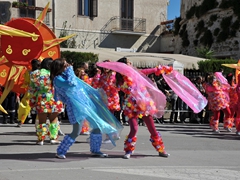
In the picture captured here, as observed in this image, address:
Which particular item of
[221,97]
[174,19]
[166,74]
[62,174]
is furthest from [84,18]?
[62,174]

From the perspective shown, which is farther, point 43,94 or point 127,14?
point 127,14

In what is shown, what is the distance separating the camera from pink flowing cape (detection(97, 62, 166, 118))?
25.5 ft

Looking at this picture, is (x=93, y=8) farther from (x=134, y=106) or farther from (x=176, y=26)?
(x=134, y=106)

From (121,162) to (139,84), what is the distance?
1333mm

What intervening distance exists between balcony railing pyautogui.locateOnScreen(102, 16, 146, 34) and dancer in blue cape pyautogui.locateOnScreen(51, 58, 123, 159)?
24816mm

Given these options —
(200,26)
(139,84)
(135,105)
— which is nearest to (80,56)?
(139,84)

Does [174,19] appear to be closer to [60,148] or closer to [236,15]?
[236,15]

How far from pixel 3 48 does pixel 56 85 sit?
336cm

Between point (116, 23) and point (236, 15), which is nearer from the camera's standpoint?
point (236, 15)

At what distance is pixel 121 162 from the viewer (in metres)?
7.45

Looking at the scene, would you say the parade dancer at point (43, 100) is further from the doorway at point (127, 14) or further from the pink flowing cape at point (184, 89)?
the doorway at point (127, 14)

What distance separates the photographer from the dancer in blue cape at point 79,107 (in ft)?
24.5

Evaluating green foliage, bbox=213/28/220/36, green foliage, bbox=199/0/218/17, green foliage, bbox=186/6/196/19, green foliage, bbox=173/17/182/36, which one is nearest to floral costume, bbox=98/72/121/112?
green foliage, bbox=213/28/220/36

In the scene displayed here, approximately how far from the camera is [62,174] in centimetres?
633
